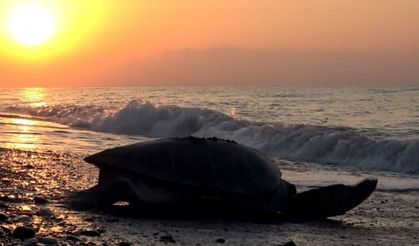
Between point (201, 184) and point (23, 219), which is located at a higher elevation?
point (201, 184)

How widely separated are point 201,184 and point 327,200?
52.4 inches

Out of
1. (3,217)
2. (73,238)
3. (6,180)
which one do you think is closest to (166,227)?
(73,238)

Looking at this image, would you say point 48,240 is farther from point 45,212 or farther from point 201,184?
point 201,184

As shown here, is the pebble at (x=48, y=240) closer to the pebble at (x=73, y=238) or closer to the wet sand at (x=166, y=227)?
the wet sand at (x=166, y=227)

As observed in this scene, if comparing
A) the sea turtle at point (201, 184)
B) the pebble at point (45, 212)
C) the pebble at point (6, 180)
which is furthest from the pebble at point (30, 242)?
the pebble at point (6, 180)

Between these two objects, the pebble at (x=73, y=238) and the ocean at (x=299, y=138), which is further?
the ocean at (x=299, y=138)

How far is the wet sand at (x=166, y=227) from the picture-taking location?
14.8 feet

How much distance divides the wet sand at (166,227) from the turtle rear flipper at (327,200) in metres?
0.14

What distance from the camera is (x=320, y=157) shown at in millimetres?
13531

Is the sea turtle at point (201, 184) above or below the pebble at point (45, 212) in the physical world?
above

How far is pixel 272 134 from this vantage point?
1619cm

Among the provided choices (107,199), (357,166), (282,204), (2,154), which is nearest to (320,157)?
(357,166)

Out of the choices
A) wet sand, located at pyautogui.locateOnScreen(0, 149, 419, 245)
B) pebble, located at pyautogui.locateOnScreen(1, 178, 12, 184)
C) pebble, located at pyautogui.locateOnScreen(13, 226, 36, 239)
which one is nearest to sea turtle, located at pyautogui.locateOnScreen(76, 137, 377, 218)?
wet sand, located at pyautogui.locateOnScreen(0, 149, 419, 245)

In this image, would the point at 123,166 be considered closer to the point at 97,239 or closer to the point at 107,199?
the point at 107,199
